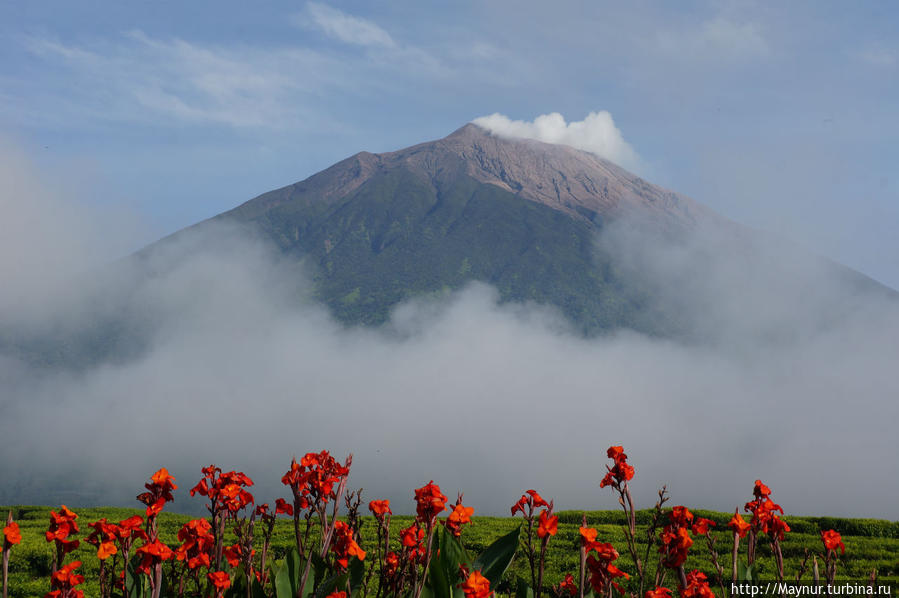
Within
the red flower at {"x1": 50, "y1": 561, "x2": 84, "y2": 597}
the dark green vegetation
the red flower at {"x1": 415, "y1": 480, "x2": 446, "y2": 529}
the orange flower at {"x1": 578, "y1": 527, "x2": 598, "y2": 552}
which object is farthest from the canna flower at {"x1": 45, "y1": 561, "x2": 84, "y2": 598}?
the dark green vegetation

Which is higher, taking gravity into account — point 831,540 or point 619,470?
point 619,470

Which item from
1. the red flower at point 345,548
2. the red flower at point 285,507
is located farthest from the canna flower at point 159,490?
the red flower at point 345,548

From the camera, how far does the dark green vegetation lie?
10.6 m

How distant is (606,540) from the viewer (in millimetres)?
13117

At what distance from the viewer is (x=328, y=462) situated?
14.0 feet

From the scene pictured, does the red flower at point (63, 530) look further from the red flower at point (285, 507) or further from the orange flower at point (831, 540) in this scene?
the orange flower at point (831, 540)

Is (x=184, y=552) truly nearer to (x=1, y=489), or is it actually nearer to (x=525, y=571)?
(x=525, y=571)

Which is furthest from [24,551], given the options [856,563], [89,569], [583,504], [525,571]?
[583,504]

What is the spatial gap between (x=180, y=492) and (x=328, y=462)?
210896 mm

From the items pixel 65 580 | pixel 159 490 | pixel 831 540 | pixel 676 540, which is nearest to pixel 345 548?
pixel 159 490

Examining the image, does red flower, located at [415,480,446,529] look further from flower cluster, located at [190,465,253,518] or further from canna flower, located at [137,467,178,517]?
canna flower, located at [137,467,178,517]

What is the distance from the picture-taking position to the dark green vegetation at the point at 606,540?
34.8ft

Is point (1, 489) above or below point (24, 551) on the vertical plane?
below

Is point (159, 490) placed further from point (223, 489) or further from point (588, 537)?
point (588, 537)
